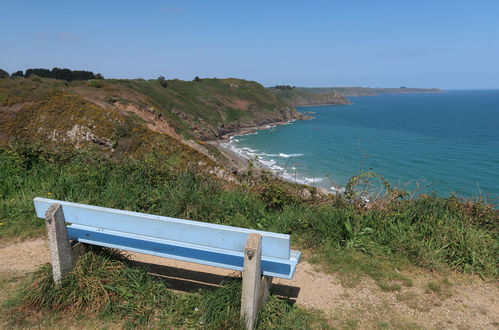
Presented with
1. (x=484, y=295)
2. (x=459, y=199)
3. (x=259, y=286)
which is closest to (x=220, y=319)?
(x=259, y=286)

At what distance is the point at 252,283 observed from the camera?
8.70ft

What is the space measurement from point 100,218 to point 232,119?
81.1 m

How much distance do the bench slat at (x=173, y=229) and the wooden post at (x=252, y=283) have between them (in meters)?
0.12

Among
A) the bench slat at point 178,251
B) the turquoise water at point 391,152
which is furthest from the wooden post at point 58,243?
the turquoise water at point 391,152

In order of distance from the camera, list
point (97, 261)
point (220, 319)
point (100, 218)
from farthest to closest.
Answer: point (97, 261) → point (100, 218) → point (220, 319)

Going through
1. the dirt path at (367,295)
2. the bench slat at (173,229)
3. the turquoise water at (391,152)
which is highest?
the bench slat at (173,229)

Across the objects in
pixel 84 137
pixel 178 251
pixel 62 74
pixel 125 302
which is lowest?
pixel 125 302

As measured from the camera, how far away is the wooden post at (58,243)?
9.95 ft

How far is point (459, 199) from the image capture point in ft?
18.9

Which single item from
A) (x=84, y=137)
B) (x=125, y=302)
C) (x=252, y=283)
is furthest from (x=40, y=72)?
(x=252, y=283)

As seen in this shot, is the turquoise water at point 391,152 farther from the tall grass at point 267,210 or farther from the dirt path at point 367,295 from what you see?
the dirt path at point 367,295

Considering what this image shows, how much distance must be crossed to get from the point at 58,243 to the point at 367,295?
3143 millimetres

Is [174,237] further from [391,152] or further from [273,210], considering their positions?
[391,152]

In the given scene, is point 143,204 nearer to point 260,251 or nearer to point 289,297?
point 289,297
